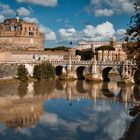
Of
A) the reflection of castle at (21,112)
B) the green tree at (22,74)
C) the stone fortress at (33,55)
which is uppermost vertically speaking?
the stone fortress at (33,55)

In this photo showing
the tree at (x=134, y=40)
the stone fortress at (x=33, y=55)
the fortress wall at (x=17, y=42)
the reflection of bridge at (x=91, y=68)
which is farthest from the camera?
the fortress wall at (x=17, y=42)

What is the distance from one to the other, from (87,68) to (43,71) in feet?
22.3

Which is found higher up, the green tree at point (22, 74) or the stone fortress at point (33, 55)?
the stone fortress at point (33, 55)

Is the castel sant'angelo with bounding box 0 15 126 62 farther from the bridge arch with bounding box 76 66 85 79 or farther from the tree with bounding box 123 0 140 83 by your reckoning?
the tree with bounding box 123 0 140 83

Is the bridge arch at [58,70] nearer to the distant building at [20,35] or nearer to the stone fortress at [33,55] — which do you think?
the stone fortress at [33,55]

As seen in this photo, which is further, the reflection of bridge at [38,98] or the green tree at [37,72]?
the green tree at [37,72]

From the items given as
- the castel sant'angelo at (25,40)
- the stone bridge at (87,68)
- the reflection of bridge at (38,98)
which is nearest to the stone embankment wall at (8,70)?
the stone bridge at (87,68)

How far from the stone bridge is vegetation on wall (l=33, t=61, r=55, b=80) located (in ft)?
4.97

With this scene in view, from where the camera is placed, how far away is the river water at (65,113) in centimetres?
2114

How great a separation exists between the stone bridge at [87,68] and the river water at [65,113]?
7853 millimetres

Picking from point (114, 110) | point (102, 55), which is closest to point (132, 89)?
point (114, 110)

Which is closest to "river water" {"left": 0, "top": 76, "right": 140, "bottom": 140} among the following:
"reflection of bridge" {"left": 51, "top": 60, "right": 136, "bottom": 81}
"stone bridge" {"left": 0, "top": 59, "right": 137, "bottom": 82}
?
"reflection of bridge" {"left": 51, "top": 60, "right": 136, "bottom": 81}

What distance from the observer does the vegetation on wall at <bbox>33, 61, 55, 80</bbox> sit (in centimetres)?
5497

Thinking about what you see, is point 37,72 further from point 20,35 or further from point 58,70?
point 20,35
